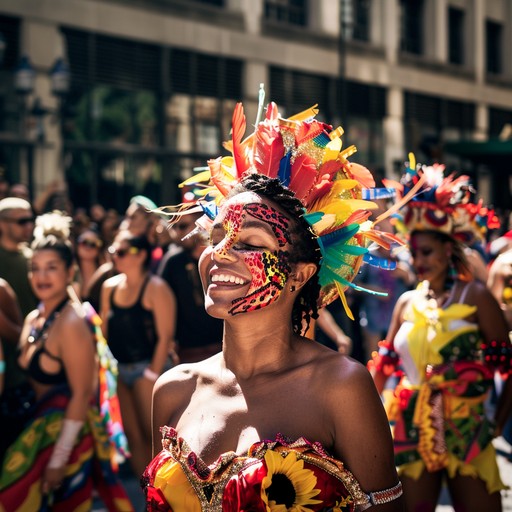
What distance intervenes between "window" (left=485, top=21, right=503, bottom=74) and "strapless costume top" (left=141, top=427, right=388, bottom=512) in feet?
112

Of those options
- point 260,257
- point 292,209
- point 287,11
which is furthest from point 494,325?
point 287,11

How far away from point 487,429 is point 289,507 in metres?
2.77

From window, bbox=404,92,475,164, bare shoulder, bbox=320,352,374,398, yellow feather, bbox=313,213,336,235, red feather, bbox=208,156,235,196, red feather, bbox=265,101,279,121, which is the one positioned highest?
window, bbox=404,92,475,164

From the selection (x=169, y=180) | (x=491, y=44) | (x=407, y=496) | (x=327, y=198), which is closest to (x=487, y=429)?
(x=407, y=496)

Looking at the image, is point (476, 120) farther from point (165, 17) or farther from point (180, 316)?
point (180, 316)

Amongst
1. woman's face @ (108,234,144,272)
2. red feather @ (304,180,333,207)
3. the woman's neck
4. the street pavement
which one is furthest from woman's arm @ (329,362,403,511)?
woman's face @ (108,234,144,272)

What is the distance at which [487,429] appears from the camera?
5.39 m

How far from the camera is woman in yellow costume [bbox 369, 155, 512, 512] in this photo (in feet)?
17.1

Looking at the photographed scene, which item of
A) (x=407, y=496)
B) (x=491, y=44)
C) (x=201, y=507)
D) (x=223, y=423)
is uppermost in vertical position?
(x=491, y=44)

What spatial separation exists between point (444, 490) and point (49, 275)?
360 centimetres

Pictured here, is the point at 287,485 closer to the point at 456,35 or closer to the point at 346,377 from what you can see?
the point at 346,377

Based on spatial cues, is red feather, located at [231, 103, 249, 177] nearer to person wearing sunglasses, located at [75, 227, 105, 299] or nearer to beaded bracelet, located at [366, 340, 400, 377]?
beaded bracelet, located at [366, 340, 400, 377]

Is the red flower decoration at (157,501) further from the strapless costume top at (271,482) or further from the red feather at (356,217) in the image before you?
the red feather at (356,217)

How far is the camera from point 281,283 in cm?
306
